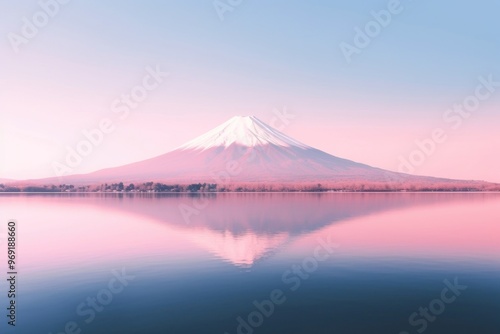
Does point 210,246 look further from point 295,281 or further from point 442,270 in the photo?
point 442,270

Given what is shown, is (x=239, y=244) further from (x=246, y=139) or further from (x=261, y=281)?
(x=246, y=139)

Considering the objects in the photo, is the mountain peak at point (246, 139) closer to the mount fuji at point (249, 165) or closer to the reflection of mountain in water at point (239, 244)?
the mount fuji at point (249, 165)

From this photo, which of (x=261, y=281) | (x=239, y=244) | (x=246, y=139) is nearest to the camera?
(x=261, y=281)

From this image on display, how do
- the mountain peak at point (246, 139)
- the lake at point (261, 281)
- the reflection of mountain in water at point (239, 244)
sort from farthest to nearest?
the mountain peak at point (246, 139)
the reflection of mountain in water at point (239, 244)
the lake at point (261, 281)

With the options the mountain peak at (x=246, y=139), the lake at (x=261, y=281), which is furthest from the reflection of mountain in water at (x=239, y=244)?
the mountain peak at (x=246, y=139)

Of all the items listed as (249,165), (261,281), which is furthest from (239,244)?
(249,165)

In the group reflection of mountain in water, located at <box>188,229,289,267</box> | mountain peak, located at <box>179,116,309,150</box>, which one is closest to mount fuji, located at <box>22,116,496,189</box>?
mountain peak, located at <box>179,116,309,150</box>
